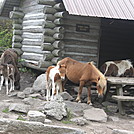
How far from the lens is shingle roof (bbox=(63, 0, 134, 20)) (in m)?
9.56

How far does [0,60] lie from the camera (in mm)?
10914

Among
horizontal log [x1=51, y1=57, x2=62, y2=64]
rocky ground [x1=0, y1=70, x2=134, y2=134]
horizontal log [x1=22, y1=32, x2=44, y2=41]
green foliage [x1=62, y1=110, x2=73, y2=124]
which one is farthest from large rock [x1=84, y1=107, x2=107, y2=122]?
horizontal log [x1=22, y1=32, x2=44, y2=41]

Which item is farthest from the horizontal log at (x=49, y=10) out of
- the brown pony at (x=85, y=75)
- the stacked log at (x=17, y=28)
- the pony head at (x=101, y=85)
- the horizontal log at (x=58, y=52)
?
the stacked log at (x=17, y=28)

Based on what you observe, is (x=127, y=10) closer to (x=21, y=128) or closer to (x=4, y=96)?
(x=4, y=96)

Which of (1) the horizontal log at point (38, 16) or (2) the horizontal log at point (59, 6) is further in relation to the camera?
(1) the horizontal log at point (38, 16)

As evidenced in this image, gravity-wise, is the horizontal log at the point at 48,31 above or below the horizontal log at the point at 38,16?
Result: below


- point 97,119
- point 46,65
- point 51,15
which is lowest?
point 97,119

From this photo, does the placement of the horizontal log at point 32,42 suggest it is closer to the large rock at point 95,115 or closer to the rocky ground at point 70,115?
the rocky ground at point 70,115

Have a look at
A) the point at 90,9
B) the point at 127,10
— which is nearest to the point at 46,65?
the point at 90,9

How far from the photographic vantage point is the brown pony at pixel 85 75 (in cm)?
882

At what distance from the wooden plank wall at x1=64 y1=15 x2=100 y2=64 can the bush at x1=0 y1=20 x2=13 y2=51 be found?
6.73 meters

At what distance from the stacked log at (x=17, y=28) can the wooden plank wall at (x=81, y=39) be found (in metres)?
4.00

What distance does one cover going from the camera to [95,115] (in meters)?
7.88

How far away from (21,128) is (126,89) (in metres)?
7.22
